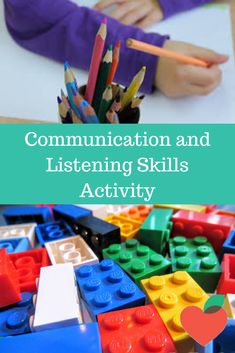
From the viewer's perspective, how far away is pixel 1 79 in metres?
0.41

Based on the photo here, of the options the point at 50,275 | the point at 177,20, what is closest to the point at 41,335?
the point at 50,275

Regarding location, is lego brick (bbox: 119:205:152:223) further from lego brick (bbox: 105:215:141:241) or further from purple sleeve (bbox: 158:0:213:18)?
purple sleeve (bbox: 158:0:213:18)

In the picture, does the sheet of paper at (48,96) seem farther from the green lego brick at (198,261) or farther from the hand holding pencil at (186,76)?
the green lego brick at (198,261)

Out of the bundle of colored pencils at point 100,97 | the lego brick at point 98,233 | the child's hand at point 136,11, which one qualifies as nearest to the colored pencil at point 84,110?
the bundle of colored pencils at point 100,97

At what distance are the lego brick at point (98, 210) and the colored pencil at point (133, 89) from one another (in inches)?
5.1

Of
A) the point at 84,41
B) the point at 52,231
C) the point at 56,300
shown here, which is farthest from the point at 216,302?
the point at 84,41

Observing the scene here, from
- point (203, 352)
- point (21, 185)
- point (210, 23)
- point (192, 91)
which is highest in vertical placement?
point (210, 23)

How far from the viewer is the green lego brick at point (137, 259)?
1.14ft

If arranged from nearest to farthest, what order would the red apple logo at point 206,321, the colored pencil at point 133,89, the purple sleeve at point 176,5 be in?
1. the red apple logo at point 206,321
2. the colored pencil at point 133,89
3. the purple sleeve at point 176,5

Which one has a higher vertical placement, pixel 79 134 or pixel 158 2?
pixel 158 2

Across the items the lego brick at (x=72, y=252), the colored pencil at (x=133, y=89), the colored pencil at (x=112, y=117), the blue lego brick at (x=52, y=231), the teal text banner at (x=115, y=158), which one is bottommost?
the lego brick at (x=72, y=252)

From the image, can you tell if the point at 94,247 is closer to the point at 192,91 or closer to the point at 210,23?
the point at 192,91

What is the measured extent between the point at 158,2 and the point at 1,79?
0.91ft

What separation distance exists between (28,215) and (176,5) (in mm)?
370
